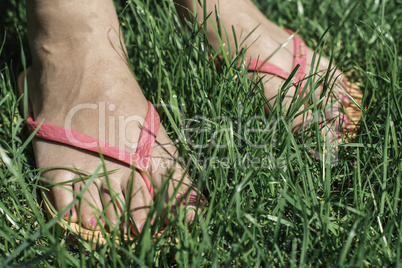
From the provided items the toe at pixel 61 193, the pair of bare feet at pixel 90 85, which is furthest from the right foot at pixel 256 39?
the toe at pixel 61 193

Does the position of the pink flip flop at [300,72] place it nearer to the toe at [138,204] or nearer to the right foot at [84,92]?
the right foot at [84,92]

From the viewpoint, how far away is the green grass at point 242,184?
2.65ft

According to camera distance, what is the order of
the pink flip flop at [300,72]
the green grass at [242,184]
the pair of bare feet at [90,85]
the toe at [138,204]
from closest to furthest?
the green grass at [242,184], the toe at [138,204], the pair of bare feet at [90,85], the pink flip flop at [300,72]

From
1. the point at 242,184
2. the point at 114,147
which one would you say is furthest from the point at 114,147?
the point at 242,184

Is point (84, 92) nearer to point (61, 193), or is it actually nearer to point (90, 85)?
point (90, 85)

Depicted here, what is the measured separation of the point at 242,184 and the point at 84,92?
23.4 inches

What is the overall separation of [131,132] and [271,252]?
0.51m

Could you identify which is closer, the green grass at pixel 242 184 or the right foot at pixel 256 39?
the green grass at pixel 242 184

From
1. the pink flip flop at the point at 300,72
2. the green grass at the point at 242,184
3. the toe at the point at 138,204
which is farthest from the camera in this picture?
the pink flip flop at the point at 300,72

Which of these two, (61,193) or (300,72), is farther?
(300,72)

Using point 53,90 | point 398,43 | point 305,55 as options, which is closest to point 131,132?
point 53,90

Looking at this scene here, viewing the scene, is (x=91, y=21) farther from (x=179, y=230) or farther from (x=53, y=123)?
(x=179, y=230)

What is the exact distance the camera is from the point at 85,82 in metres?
1.20

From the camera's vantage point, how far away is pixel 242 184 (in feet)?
2.74
